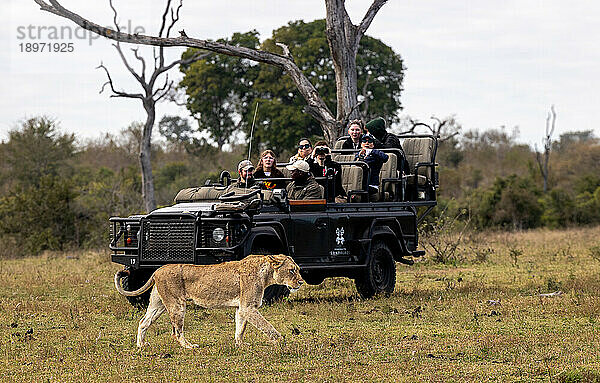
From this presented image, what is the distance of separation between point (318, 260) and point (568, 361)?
497 centimetres

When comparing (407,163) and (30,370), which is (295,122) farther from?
(30,370)

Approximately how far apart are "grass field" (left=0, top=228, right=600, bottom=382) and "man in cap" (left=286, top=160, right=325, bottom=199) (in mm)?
1612

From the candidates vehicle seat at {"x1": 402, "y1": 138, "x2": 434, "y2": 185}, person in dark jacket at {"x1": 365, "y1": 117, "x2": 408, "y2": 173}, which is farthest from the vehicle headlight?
vehicle seat at {"x1": 402, "y1": 138, "x2": 434, "y2": 185}

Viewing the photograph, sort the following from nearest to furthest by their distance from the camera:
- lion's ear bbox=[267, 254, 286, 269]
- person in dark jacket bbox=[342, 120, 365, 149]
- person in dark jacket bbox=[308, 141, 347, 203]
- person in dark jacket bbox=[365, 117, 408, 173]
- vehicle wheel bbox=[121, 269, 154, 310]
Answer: lion's ear bbox=[267, 254, 286, 269], vehicle wheel bbox=[121, 269, 154, 310], person in dark jacket bbox=[308, 141, 347, 203], person in dark jacket bbox=[365, 117, 408, 173], person in dark jacket bbox=[342, 120, 365, 149]

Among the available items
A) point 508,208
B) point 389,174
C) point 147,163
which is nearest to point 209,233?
point 389,174

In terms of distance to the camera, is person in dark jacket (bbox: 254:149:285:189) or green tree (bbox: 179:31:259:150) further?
green tree (bbox: 179:31:259:150)

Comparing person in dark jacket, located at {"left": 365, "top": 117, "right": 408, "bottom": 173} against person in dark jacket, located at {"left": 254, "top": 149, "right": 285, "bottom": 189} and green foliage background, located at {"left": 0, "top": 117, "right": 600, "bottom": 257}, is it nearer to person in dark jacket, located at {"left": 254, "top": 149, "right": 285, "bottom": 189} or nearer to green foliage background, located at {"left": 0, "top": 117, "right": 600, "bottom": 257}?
person in dark jacket, located at {"left": 254, "top": 149, "right": 285, "bottom": 189}

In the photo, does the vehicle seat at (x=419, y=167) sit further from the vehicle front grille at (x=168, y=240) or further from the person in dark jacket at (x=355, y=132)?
the vehicle front grille at (x=168, y=240)

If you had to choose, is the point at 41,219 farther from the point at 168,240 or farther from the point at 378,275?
the point at 168,240

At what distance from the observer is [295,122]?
1577 inches

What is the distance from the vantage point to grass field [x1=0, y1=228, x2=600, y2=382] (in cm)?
835

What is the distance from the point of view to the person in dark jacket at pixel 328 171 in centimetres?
1330

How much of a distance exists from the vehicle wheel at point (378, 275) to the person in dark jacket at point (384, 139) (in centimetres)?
148

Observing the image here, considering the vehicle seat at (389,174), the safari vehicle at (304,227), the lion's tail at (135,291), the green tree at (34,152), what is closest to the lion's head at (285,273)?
the lion's tail at (135,291)
